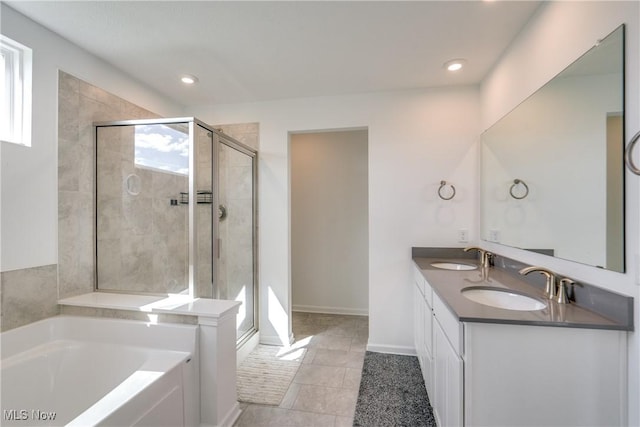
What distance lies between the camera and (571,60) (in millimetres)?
1401

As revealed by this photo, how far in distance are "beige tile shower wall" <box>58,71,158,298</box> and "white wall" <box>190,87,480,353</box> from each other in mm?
1516

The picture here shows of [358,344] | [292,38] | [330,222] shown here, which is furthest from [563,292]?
[330,222]

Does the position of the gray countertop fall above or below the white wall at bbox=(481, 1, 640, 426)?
below

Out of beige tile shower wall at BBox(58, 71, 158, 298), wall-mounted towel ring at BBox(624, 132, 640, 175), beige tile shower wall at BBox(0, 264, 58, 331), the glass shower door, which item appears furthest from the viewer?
the glass shower door

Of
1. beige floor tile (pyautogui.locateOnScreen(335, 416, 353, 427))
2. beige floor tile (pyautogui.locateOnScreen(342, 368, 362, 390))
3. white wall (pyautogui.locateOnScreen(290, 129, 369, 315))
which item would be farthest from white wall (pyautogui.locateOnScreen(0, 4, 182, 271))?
white wall (pyautogui.locateOnScreen(290, 129, 369, 315))

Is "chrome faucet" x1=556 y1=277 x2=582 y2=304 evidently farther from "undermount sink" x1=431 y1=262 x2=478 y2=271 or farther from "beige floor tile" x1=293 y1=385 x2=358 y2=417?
"beige floor tile" x1=293 y1=385 x2=358 y2=417

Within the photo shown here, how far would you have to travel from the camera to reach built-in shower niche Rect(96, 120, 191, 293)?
7.23 feet

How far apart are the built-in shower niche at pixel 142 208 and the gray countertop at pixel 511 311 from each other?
1.86m

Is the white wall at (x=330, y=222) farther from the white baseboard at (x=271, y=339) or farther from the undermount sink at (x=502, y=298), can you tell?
the undermount sink at (x=502, y=298)

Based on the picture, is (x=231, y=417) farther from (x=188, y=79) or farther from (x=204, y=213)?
(x=188, y=79)

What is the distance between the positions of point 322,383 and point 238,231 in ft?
5.29

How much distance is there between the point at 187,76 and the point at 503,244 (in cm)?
297

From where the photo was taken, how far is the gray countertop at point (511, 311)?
44.0 inches

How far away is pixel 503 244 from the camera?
6.93ft
